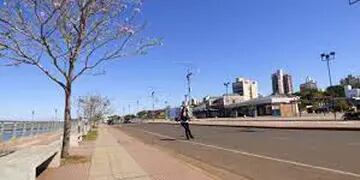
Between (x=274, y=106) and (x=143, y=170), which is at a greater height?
(x=274, y=106)

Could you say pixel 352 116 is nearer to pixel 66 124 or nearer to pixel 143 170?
pixel 66 124

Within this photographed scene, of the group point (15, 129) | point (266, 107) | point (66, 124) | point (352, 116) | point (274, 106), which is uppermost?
point (266, 107)

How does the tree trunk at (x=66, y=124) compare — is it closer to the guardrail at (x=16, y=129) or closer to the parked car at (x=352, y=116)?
the guardrail at (x=16, y=129)

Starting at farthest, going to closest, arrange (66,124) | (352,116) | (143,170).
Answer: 1. (352,116)
2. (66,124)
3. (143,170)

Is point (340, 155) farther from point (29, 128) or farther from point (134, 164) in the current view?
point (29, 128)

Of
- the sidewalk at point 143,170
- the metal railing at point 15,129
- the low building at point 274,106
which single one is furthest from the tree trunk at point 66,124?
the low building at point 274,106

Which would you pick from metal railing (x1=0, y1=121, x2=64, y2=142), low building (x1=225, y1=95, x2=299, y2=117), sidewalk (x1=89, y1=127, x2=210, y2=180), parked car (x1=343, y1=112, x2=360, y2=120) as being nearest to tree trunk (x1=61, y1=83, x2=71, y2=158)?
sidewalk (x1=89, y1=127, x2=210, y2=180)

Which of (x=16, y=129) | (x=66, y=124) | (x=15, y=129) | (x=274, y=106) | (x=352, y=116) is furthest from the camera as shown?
(x=274, y=106)

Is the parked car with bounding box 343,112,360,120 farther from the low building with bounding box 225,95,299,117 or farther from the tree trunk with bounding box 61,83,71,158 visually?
the low building with bounding box 225,95,299,117

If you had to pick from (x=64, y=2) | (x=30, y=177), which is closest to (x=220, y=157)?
(x=64, y=2)

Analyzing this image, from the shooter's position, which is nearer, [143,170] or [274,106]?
[143,170]

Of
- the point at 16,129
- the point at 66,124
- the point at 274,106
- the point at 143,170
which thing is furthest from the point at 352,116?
the point at 274,106

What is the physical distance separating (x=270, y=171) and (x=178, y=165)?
103 inches

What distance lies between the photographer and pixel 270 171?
10.9 meters
